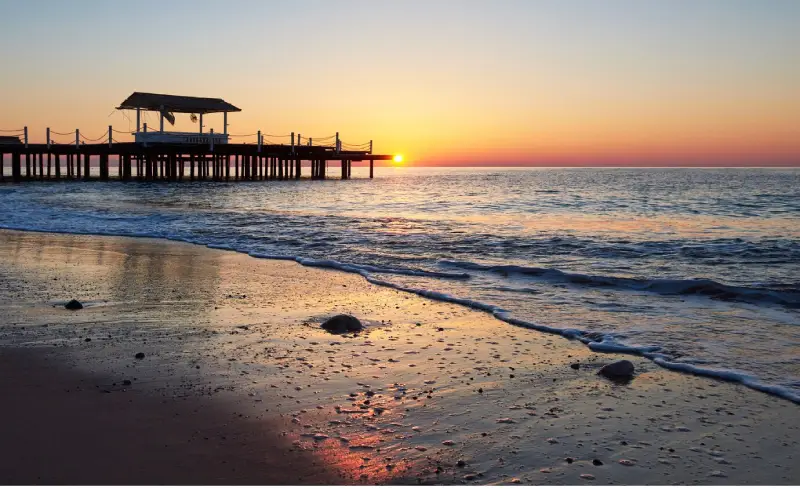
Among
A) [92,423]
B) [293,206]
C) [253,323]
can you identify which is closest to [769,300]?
[253,323]

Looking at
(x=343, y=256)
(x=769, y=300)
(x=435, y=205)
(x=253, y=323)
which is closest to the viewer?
(x=253, y=323)

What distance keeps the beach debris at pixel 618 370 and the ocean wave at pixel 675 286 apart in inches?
162

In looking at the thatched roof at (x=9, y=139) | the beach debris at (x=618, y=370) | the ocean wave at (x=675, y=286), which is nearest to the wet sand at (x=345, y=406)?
the beach debris at (x=618, y=370)

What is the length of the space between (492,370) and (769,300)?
5.13 m

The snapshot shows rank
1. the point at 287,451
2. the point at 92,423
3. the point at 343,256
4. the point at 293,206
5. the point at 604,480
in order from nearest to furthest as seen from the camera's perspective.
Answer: the point at 604,480 → the point at 287,451 → the point at 92,423 → the point at 343,256 → the point at 293,206

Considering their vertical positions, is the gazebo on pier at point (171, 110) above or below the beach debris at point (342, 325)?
above

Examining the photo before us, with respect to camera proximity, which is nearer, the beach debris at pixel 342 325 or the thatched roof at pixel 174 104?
the beach debris at pixel 342 325

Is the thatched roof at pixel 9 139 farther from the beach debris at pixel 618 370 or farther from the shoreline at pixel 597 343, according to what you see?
the beach debris at pixel 618 370

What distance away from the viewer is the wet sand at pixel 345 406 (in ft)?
11.6

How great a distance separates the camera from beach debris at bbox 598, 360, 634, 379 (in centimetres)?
528

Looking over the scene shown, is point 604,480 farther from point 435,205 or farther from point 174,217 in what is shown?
point 435,205

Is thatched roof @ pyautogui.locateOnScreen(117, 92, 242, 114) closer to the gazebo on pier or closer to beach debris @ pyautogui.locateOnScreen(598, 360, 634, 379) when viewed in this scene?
the gazebo on pier

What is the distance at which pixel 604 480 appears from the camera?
3.45 m

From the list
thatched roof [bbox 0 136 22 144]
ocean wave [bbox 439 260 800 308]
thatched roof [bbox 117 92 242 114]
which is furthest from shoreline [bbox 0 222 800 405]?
thatched roof [bbox 0 136 22 144]
